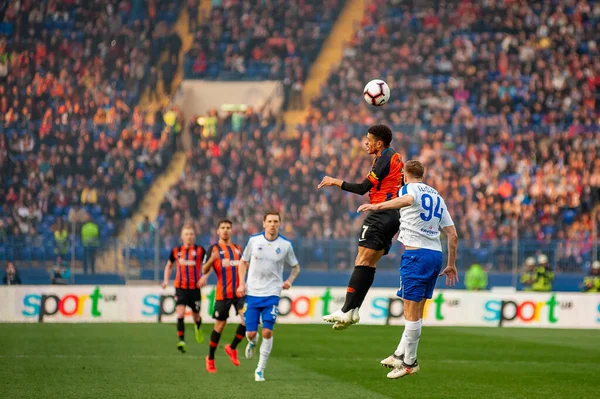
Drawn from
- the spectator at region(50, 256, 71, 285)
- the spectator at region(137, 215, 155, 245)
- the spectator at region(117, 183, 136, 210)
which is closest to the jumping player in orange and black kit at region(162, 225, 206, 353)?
the spectator at region(137, 215, 155, 245)

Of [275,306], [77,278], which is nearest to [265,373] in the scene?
[275,306]

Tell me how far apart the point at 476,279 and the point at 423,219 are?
1623cm

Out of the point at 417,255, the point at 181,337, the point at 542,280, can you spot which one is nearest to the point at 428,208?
the point at 417,255

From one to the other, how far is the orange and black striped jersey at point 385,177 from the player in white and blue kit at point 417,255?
162mm

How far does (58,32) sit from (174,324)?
1731cm

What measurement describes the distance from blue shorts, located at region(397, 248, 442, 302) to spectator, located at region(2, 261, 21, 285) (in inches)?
693

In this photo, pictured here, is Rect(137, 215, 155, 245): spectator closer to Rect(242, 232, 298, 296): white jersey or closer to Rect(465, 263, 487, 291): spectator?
Rect(465, 263, 487, 291): spectator

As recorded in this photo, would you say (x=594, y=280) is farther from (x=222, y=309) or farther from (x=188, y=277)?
(x=222, y=309)

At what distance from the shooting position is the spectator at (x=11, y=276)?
2538cm

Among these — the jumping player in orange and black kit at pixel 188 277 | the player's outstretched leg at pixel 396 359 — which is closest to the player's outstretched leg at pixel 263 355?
the player's outstretched leg at pixel 396 359

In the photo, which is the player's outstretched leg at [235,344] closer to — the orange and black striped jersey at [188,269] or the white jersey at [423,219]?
the orange and black striped jersey at [188,269]

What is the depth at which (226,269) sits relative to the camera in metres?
14.8

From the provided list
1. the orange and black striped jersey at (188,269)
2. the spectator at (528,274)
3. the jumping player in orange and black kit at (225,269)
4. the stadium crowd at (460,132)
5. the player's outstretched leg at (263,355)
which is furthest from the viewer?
the stadium crowd at (460,132)

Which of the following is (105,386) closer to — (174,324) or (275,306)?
(275,306)
